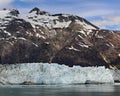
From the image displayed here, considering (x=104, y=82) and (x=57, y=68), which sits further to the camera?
(x=104, y=82)

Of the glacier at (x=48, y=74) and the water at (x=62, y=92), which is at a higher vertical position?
the glacier at (x=48, y=74)

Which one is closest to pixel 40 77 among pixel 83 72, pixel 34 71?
pixel 34 71

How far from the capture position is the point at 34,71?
616 ft

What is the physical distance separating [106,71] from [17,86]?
41666 mm

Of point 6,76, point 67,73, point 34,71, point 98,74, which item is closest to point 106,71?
point 98,74

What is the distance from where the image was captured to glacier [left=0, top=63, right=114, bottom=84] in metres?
187

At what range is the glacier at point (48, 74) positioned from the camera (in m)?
187

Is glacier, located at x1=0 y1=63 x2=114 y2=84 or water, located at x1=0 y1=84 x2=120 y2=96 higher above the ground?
glacier, located at x1=0 y1=63 x2=114 y2=84

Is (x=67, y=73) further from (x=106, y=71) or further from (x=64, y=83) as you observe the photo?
(x=106, y=71)

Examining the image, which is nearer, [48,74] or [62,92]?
[62,92]

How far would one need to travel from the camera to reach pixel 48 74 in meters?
187

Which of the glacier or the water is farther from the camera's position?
the glacier

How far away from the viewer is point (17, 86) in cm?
19588

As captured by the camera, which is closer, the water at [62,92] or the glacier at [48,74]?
the water at [62,92]
